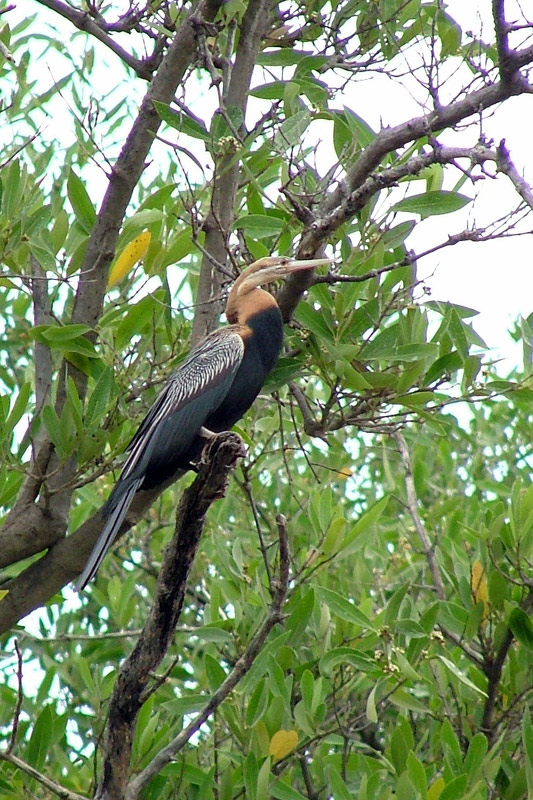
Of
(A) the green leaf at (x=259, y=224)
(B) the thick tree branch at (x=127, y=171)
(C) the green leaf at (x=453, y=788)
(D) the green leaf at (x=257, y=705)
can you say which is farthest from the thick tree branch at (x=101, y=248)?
(C) the green leaf at (x=453, y=788)

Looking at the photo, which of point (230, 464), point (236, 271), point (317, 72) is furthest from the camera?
point (317, 72)

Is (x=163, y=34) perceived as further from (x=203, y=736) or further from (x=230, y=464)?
(x=203, y=736)

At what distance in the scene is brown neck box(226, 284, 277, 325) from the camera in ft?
16.0

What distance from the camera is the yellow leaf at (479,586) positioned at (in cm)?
441

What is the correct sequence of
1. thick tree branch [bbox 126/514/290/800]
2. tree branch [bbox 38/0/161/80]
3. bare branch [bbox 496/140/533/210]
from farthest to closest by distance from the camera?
tree branch [bbox 38/0/161/80] → thick tree branch [bbox 126/514/290/800] → bare branch [bbox 496/140/533/210]

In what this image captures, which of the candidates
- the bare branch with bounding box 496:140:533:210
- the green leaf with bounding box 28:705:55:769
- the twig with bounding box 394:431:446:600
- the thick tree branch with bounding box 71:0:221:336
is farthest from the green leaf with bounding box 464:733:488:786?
the thick tree branch with bounding box 71:0:221:336

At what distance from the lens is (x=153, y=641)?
11.3 feet

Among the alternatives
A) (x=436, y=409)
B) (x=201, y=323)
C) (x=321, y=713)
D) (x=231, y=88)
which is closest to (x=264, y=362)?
(x=201, y=323)

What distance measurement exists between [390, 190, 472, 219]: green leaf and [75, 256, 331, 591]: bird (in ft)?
1.33

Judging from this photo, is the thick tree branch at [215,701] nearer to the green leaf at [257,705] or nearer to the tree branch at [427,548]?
the green leaf at [257,705]

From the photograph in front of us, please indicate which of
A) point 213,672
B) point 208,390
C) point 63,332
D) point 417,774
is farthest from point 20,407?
point 417,774

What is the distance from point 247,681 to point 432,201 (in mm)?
1912

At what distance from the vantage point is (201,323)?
4488 mm

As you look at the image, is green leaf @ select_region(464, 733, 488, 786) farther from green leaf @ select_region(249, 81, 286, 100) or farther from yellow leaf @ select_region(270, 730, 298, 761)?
green leaf @ select_region(249, 81, 286, 100)
